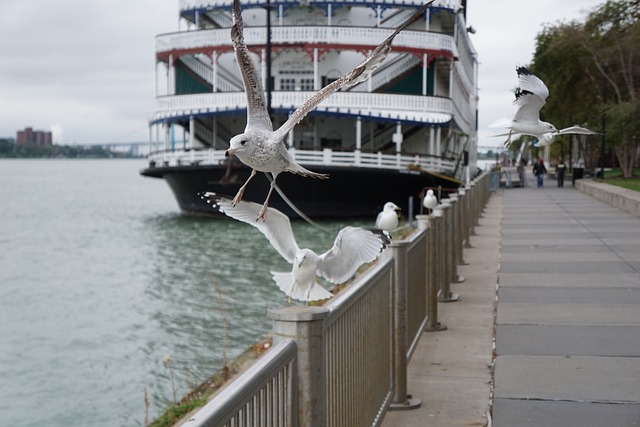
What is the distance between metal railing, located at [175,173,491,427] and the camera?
3.56 metres

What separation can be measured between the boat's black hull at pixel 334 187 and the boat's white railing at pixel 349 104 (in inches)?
87.8

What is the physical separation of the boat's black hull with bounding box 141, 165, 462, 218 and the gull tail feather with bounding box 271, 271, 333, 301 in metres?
27.9

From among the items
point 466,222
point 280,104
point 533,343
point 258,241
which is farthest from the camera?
point 280,104

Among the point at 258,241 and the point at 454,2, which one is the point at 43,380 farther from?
the point at 454,2

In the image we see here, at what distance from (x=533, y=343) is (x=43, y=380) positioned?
6.77 metres

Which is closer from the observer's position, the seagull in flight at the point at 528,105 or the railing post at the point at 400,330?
the seagull in flight at the point at 528,105

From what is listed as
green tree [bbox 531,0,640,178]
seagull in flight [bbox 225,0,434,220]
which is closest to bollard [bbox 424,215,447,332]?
seagull in flight [bbox 225,0,434,220]

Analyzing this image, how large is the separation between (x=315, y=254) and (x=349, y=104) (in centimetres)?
3105

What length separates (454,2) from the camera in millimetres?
37688

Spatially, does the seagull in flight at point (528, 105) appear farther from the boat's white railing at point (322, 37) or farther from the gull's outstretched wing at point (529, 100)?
the boat's white railing at point (322, 37)

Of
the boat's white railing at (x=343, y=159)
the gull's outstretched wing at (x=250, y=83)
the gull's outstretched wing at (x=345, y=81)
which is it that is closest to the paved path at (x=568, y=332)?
the gull's outstretched wing at (x=345, y=81)

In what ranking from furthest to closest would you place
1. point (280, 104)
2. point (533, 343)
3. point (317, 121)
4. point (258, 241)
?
point (317, 121) → point (280, 104) → point (258, 241) → point (533, 343)

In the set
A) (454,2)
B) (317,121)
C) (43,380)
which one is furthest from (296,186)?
(43,380)

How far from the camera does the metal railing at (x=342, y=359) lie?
3559 mm
